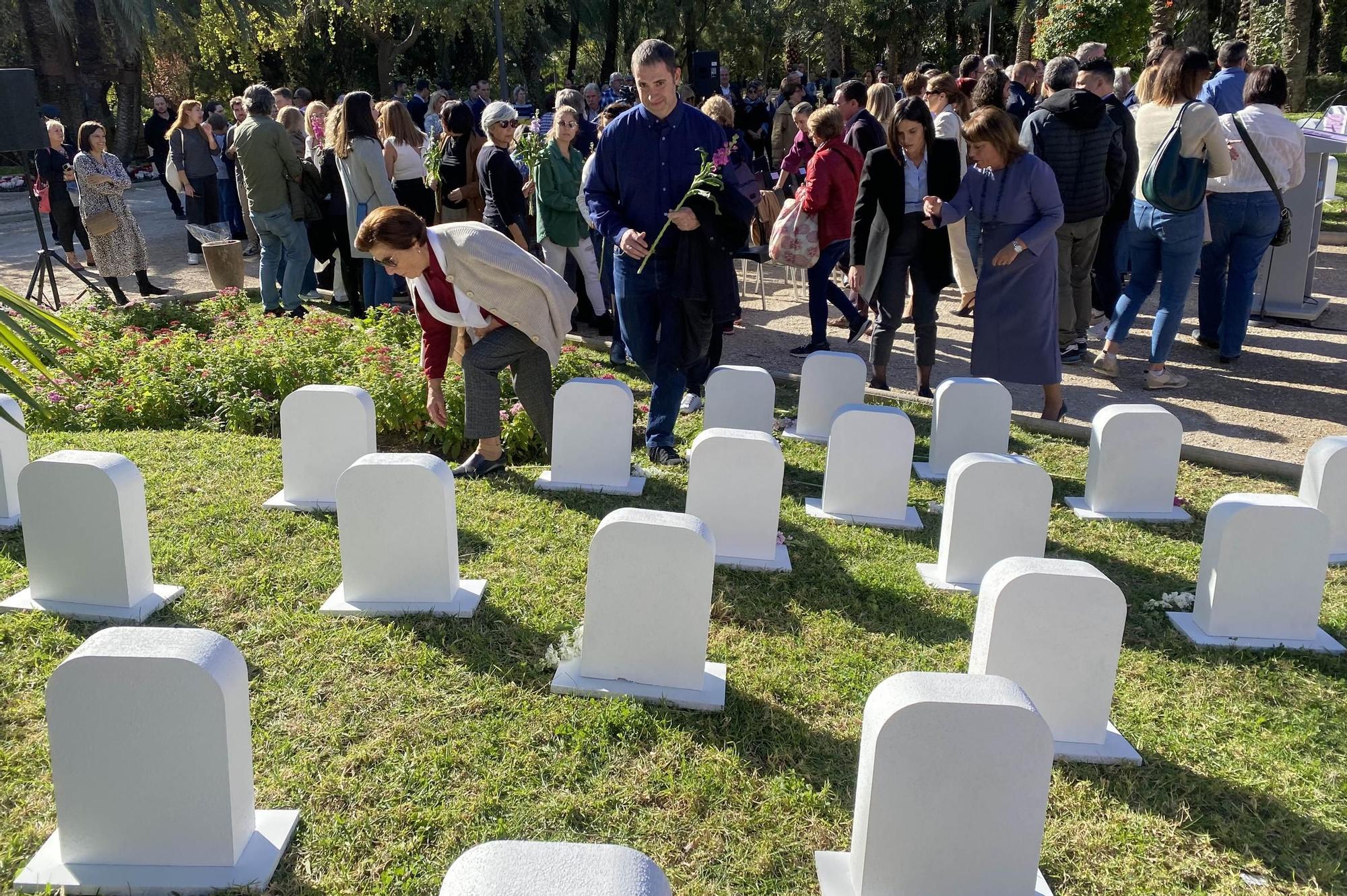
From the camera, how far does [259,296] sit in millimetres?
11305

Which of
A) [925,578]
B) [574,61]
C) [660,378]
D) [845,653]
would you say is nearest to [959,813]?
[845,653]

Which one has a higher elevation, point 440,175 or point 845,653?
point 440,175

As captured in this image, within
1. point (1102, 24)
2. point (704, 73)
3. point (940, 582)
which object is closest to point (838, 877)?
point (940, 582)

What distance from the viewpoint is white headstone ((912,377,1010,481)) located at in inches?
242

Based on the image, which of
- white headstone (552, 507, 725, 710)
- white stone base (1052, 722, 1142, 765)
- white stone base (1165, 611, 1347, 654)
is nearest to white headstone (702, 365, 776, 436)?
white headstone (552, 507, 725, 710)

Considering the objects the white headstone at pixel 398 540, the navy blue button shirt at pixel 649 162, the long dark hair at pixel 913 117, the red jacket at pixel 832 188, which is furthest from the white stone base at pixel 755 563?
the red jacket at pixel 832 188

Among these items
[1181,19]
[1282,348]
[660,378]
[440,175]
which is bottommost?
[1282,348]

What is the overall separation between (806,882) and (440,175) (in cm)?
806

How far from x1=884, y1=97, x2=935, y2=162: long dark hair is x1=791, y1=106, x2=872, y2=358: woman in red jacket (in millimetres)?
920

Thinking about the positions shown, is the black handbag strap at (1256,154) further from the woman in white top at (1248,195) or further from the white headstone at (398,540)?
the white headstone at (398,540)

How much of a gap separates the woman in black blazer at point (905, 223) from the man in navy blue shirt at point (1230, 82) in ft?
11.6

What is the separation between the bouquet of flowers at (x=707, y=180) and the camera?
5.80 metres

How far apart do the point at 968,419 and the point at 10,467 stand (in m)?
5.09

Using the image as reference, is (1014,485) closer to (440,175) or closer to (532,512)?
(532,512)
